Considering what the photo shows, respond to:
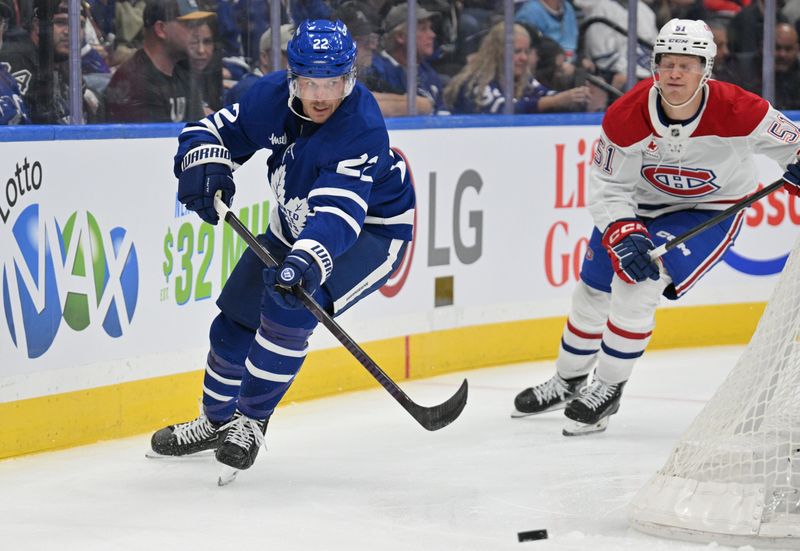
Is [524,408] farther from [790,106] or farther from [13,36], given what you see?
[790,106]

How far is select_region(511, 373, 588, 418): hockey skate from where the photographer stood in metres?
4.29

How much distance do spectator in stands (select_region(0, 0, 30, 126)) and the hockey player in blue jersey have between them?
616 mm

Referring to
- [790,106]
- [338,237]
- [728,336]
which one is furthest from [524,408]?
[790,106]

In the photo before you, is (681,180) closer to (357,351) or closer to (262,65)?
(357,351)

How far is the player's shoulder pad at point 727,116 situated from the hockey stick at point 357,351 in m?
0.98

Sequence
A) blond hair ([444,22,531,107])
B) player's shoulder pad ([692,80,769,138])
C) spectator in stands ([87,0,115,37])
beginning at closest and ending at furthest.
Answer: player's shoulder pad ([692,80,769,138]) → spectator in stands ([87,0,115,37]) → blond hair ([444,22,531,107])

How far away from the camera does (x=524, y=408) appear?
4.29 metres

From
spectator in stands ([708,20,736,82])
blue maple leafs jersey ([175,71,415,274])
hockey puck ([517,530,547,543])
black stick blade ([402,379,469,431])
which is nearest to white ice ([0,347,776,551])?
hockey puck ([517,530,547,543])

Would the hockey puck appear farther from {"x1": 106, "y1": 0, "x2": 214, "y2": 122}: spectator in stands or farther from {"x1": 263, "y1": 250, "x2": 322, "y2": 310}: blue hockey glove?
{"x1": 106, "y1": 0, "x2": 214, "y2": 122}: spectator in stands

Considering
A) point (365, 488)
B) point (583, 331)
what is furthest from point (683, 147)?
point (365, 488)

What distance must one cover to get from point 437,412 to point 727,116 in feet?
3.76

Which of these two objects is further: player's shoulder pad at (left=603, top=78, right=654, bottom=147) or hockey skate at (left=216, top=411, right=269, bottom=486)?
player's shoulder pad at (left=603, top=78, right=654, bottom=147)

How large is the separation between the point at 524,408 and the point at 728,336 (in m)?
1.72

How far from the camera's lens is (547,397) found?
429 cm
